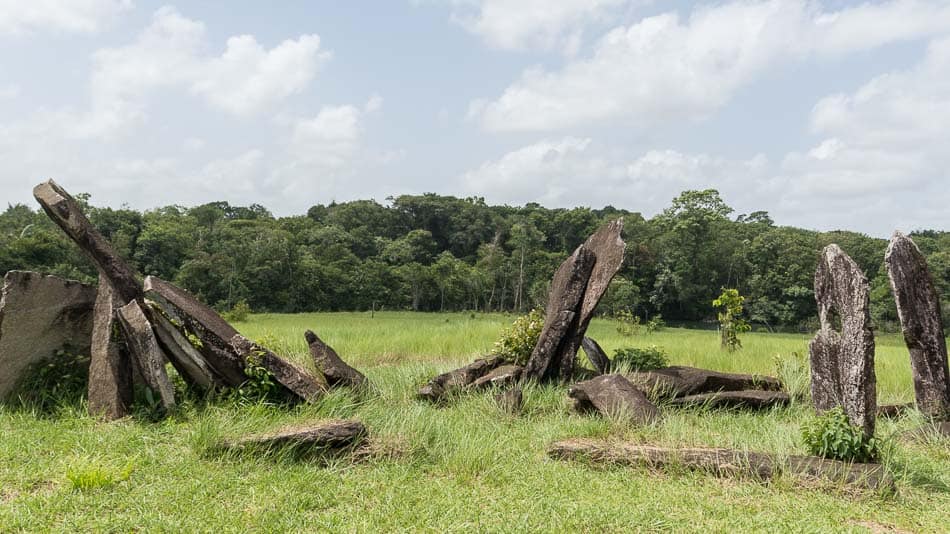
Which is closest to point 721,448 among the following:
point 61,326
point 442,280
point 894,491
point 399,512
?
point 894,491

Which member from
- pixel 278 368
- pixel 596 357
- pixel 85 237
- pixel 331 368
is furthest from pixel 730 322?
pixel 85 237

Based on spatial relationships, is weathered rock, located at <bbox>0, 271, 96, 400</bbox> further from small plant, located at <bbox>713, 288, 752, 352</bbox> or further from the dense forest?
the dense forest

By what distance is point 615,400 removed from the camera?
721 cm

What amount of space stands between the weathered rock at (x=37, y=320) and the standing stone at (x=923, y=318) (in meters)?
10.1

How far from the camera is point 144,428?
6.25 m

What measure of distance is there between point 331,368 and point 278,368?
102 cm

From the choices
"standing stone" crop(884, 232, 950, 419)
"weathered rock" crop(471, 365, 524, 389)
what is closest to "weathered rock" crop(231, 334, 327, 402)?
"weathered rock" crop(471, 365, 524, 389)

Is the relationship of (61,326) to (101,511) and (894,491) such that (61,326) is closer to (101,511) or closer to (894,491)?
(101,511)

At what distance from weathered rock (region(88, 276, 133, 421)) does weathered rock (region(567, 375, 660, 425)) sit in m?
5.25

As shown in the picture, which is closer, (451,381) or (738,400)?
(738,400)

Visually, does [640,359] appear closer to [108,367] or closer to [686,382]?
[686,382]

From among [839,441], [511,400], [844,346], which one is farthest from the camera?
[511,400]

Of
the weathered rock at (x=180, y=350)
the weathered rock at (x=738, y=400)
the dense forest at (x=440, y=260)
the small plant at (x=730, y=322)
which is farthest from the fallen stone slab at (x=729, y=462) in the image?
the dense forest at (x=440, y=260)

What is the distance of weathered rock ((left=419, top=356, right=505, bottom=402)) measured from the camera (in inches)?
342
